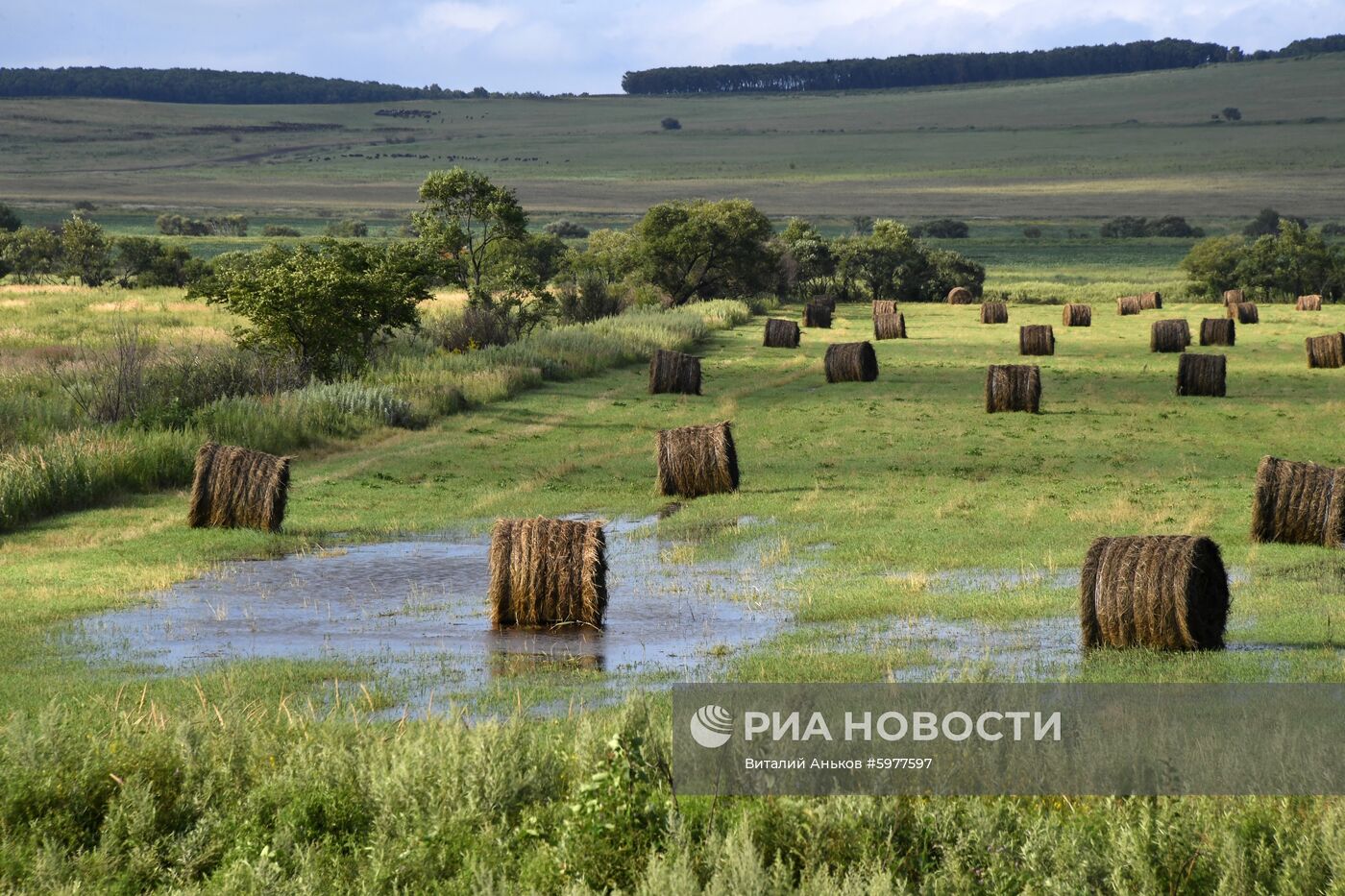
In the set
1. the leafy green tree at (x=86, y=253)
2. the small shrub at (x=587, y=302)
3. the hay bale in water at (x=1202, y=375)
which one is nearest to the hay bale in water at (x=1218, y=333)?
the hay bale in water at (x=1202, y=375)

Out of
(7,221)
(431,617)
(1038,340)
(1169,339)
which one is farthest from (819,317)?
(7,221)

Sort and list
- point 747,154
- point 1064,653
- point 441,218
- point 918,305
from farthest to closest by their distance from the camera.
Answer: point 747,154 < point 918,305 < point 441,218 < point 1064,653

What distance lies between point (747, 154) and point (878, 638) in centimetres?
18284

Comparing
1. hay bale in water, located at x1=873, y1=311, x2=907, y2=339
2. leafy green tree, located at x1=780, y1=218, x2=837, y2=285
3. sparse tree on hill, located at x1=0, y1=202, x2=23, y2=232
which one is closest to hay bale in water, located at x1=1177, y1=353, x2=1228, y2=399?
hay bale in water, located at x1=873, y1=311, x2=907, y2=339

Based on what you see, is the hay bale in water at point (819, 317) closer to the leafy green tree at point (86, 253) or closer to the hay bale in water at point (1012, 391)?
the hay bale in water at point (1012, 391)

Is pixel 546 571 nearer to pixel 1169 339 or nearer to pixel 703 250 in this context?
pixel 1169 339

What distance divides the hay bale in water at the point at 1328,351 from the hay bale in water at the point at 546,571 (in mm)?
30881

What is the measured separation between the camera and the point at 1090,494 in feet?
69.6

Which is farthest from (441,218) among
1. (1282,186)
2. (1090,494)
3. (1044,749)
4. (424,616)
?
(1282,186)

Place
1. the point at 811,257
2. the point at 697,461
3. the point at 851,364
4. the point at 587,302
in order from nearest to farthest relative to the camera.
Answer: the point at 697,461 → the point at 851,364 → the point at 587,302 → the point at 811,257

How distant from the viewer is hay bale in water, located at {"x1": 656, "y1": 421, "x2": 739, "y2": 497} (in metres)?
21.7

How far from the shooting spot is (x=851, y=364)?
124 feet

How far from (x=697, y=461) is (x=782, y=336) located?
26.9 meters

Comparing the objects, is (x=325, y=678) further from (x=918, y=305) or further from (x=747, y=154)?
(x=747, y=154)
